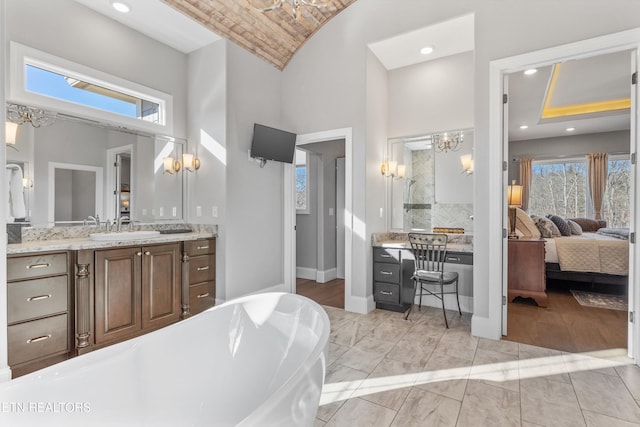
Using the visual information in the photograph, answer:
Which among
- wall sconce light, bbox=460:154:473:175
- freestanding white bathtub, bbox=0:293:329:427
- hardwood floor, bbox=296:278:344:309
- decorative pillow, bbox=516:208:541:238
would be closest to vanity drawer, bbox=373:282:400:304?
hardwood floor, bbox=296:278:344:309

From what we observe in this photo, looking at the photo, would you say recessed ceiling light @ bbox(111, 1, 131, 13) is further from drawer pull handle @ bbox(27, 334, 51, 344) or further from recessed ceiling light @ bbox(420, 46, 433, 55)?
recessed ceiling light @ bbox(420, 46, 433, 55)

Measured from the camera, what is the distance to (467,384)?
2.12m

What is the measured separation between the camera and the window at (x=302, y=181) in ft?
17.2

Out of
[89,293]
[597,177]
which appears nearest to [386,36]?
[89,293]

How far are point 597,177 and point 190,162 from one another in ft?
24.5

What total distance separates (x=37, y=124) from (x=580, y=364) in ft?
16.0

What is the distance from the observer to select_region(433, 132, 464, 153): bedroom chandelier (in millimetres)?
3764

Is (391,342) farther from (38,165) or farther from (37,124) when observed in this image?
(37,124)

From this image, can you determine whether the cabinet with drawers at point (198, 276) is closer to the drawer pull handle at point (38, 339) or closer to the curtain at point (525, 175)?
the drawer pull handle at point (38, 339)

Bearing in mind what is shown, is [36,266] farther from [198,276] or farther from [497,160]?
[497,160]

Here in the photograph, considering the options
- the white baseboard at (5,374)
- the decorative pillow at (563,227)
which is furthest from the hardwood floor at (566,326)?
the white baseboard at (5,374)

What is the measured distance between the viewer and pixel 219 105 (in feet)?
11.5

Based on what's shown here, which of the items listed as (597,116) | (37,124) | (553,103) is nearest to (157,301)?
(37,124)

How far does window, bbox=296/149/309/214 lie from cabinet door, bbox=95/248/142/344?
2.92 m
